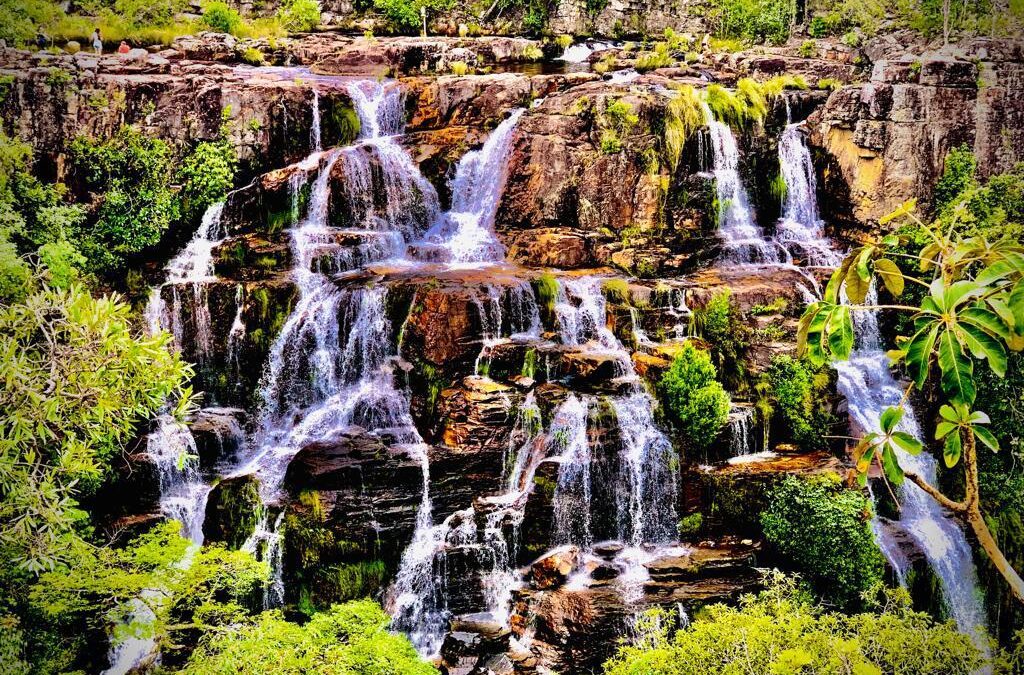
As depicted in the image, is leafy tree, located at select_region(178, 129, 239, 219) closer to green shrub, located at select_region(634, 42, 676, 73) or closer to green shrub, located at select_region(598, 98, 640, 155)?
green shrub, located at select_region(598, 98, 640, 155)

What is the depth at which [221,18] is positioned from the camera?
63.5ft

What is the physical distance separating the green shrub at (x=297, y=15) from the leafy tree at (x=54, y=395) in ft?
52.4

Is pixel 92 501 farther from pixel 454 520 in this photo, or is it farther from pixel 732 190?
pixel 732 190

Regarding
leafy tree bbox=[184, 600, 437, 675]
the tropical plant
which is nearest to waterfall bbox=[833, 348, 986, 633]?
the tropical plant

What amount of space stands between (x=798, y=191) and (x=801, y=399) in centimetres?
650

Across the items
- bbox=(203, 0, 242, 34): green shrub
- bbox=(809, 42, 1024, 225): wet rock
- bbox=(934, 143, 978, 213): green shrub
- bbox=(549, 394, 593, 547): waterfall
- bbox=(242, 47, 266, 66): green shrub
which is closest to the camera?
bbox=(549, 394, 593, 547): waterfall

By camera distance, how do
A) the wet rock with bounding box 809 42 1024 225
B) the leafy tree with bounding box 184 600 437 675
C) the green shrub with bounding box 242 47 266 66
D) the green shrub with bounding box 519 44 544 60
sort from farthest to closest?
the green shrub with bounding box 519 44 544 60 < the green shrub with bounding box 242 47 266 66 < the wet rock with bounding box 809 42 1024 225 < the leafy tree with bounding box 184 600 437 675

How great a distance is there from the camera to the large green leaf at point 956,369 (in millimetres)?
4270

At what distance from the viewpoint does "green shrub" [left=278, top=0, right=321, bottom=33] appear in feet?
68.7

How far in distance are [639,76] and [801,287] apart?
760 cm

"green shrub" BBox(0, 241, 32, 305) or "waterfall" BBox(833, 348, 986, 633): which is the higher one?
"green shrub" BBox(0, 241, 32, 305)

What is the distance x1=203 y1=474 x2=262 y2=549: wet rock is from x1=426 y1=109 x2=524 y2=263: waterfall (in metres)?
7.06

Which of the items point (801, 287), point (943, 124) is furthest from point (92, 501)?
point (943, 124)

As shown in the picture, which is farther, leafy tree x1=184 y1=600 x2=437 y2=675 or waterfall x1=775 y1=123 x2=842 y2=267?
waterfall x1=775 y1=123 x2=842 y2=267
